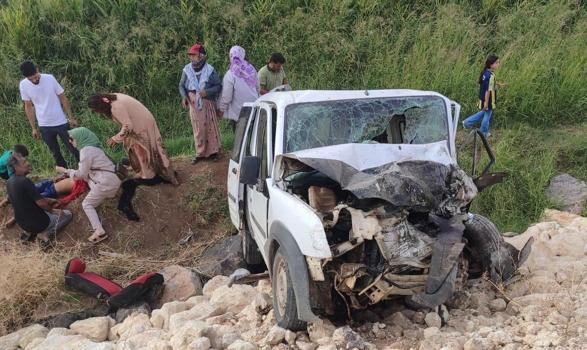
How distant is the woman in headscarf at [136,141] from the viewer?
6.71 metres

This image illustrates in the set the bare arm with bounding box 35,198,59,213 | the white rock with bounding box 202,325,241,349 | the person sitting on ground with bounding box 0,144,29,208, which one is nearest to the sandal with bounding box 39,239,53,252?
the bare arm with bounding box 35,198,59,213

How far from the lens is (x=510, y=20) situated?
11.8 meters

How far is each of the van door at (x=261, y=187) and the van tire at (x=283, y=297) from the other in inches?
20.0

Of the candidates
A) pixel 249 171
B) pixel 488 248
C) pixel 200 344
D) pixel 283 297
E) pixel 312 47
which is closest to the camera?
pixel 200 344

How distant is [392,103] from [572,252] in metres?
2.19

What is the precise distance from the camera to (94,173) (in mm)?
6645

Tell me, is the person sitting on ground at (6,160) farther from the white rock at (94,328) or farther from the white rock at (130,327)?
the white rock at (130,327)

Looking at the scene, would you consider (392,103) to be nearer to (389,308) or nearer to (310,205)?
(310,205)

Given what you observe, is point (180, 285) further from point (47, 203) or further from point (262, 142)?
point (47, 203)

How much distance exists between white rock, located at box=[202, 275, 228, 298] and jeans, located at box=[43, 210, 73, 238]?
2.65m

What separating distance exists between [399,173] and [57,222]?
4961mm

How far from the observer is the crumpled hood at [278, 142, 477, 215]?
361cm

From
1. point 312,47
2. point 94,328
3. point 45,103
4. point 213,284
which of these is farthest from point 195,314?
point 312,47

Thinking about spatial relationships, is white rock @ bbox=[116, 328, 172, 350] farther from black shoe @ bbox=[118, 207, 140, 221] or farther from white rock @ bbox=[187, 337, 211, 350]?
black shoe @ bbox=[118, 207, 140, 221]
